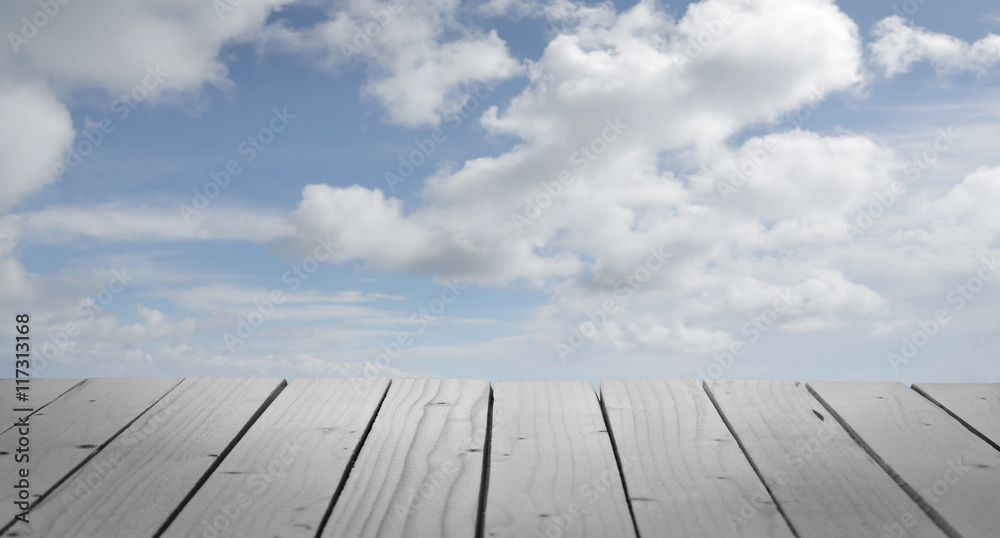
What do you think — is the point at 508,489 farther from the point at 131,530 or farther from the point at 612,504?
the point at 131,530

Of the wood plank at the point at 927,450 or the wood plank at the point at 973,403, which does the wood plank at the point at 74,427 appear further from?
the wood plank at the point at 973,403

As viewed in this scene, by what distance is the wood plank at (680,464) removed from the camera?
1.38 metres

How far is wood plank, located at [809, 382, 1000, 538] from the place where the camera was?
146cm

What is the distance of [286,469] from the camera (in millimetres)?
1636

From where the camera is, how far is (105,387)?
239 cm

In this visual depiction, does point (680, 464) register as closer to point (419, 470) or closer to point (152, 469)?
point (419, 470)

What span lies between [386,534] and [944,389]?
1.94 m

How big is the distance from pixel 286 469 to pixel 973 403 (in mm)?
2039

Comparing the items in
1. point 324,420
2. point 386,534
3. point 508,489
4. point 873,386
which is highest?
point 873,386

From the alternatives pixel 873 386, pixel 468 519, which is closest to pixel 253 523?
pixel 468 519

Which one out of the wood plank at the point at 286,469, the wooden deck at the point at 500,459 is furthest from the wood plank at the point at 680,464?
the wood plank at the point at 286,469

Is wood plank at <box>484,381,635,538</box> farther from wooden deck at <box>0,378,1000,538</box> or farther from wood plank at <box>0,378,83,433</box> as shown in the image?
wood plank at <box>0,378,83,433</box>

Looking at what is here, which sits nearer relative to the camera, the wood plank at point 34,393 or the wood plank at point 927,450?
the wood plank at point 927,450

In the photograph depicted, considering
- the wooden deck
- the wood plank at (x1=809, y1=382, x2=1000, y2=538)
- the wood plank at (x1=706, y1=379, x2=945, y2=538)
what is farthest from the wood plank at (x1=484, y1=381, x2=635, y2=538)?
the wood plank at (x1=809, y1=382, x2=1000, y2=538)
